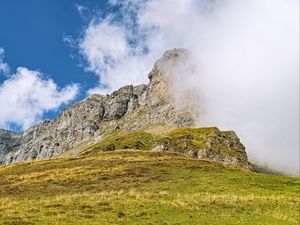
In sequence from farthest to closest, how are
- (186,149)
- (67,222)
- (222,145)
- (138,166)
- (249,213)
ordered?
(222,145)
(186,149)
(138,166)
(249,213)
(67,222)

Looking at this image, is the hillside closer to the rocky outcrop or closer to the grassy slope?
the grassy slope

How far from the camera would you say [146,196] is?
163 ft

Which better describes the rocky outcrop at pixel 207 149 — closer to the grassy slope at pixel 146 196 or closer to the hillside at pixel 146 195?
the hillside at pixel 146 195

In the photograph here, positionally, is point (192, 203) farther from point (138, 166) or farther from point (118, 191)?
point (138, 166)

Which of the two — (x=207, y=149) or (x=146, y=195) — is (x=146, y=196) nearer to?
(x=146, y=195)

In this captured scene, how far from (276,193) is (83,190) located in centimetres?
2613

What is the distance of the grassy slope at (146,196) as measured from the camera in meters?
37.9

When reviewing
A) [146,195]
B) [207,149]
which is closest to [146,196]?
[146,195]

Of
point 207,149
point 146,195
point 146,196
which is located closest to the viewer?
point 146,196

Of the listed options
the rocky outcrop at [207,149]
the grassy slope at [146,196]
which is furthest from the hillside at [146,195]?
the rocky outcrop at [207,149]

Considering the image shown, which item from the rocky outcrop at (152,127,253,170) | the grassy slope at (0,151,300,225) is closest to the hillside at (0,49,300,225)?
the grassy slope at (0,151,300,225)

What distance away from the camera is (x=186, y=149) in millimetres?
164375

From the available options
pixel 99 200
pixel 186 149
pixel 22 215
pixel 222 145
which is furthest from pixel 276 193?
pixel 222 145

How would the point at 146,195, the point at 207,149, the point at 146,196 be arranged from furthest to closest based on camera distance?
the point at 207,149 < the point at 146,195 < the point at 146,196
